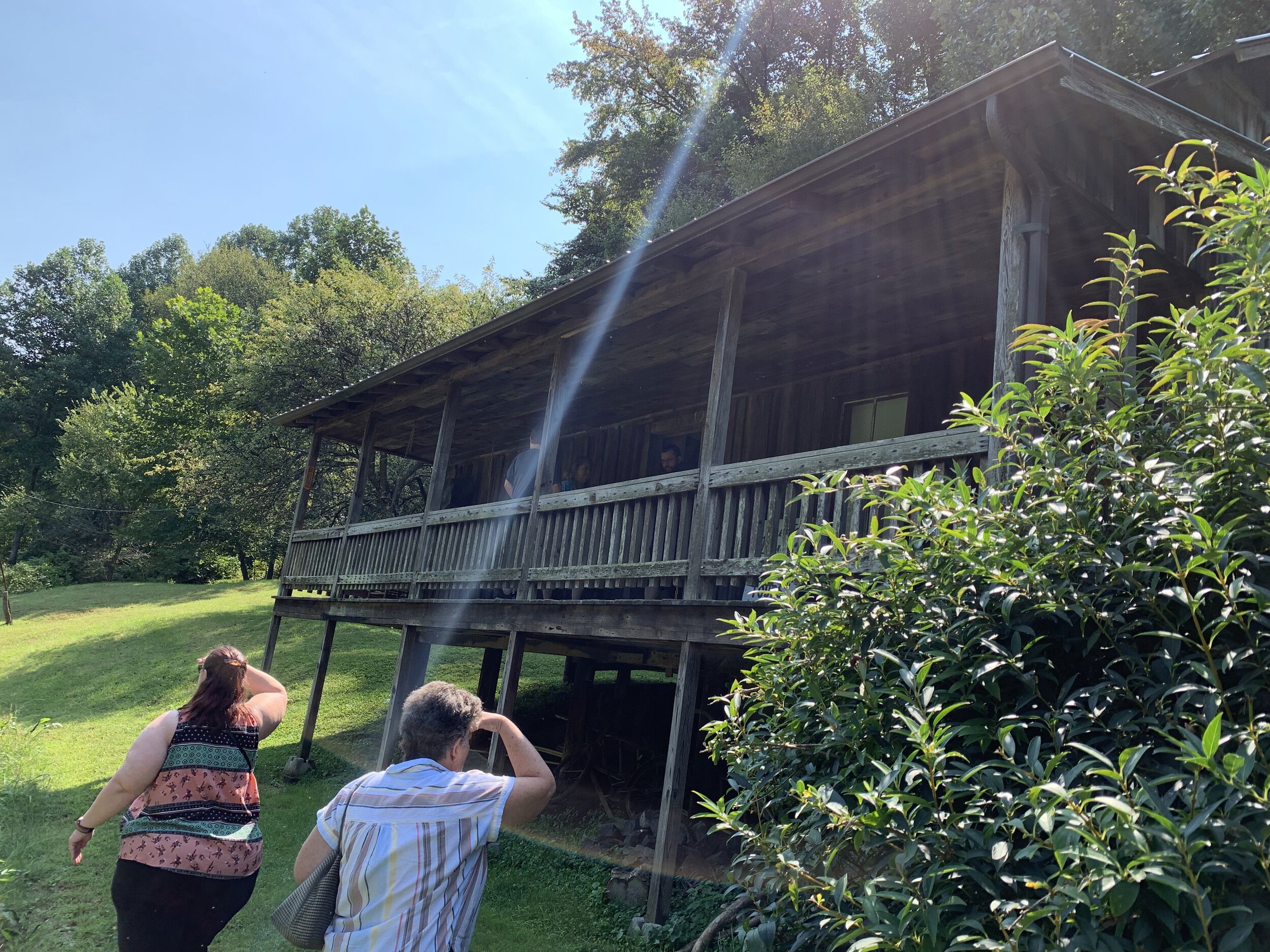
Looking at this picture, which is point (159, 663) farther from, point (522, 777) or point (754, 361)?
point (522, 777)

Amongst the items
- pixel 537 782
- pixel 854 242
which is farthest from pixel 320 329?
pixel 537 782

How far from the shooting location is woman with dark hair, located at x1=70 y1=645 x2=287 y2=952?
12.2 feet

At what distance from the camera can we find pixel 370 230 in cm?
5512

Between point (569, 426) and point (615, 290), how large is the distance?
21.9 ft

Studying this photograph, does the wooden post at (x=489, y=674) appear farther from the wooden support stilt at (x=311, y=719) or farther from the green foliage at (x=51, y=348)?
the green foliage at (x=51, y=348)

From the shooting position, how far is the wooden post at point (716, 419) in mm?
7219

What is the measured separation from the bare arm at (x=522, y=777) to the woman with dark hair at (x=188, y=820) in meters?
1.33

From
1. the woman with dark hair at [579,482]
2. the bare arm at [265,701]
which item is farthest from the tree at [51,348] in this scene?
the bare arm at [265,701]

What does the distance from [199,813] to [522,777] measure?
1.71 meters

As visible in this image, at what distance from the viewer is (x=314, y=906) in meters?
2.71

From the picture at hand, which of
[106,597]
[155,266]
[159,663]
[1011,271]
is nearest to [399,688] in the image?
[1011,271]

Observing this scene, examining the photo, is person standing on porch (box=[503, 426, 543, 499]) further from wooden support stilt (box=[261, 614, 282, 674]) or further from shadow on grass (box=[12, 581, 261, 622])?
shadow on grass (box=[12, 581, 261, 622])

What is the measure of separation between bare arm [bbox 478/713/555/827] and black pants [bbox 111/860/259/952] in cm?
157

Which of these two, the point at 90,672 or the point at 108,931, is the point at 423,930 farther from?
the point at 90,672
